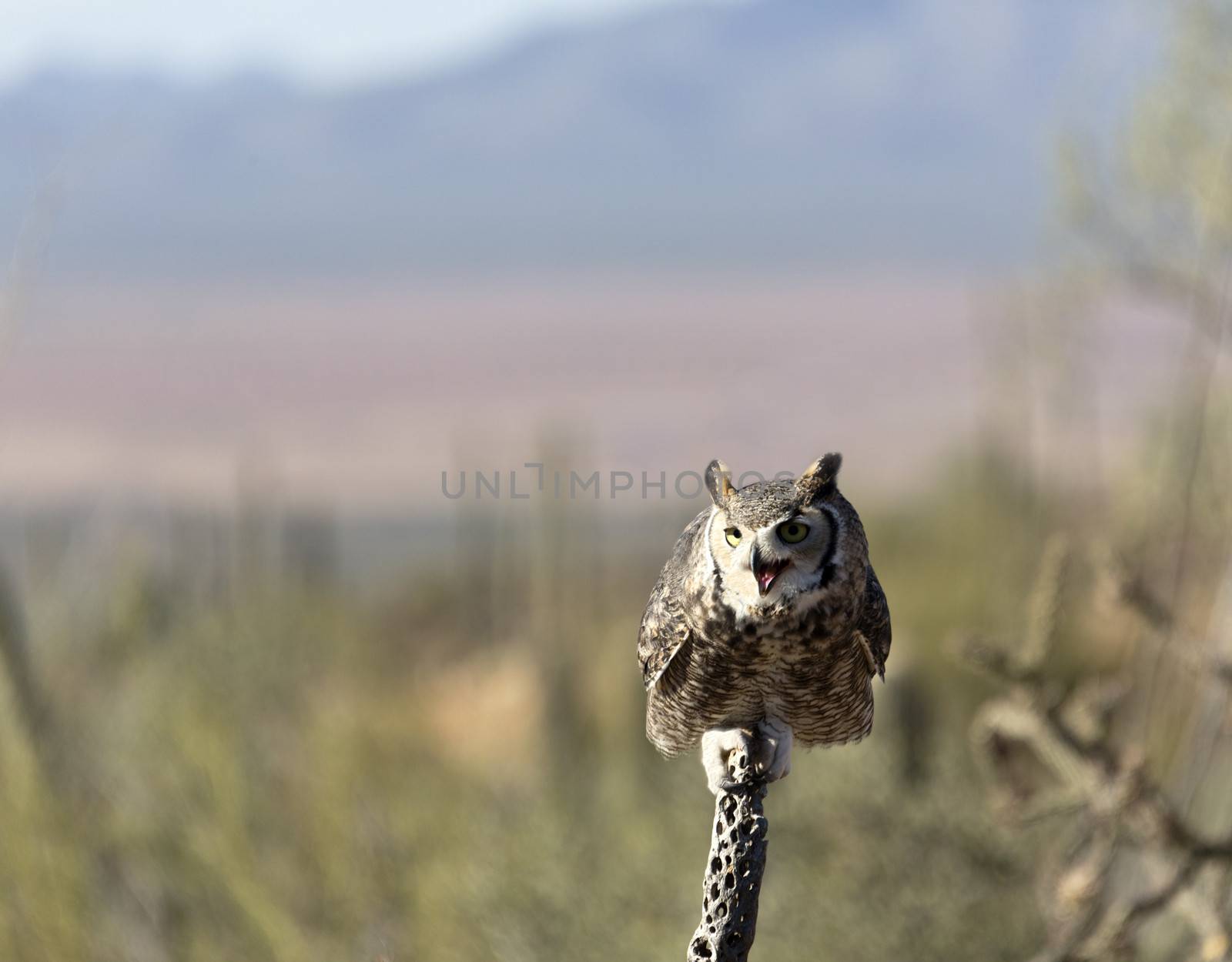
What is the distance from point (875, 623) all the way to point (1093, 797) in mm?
1718

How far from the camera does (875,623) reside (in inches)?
62.9

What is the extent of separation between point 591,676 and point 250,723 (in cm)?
787

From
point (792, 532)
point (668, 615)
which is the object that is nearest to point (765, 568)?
point (792, 532)

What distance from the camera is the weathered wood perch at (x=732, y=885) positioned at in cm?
135

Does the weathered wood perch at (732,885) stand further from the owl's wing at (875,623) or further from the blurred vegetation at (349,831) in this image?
the blurred vegetation at (349,831)

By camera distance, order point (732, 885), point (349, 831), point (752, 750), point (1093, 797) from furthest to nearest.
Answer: point (349, 831) → point (1093, 797) → point (752, 750) → point (732, 885)

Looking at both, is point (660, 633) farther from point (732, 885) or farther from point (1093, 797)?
point (1093, 797)

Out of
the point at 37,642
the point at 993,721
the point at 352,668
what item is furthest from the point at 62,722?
the point at 993,721

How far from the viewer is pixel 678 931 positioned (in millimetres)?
5363

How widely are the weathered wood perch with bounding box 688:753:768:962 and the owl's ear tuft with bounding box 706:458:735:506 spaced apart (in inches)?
13.8

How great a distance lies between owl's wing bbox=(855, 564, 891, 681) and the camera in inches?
61.5

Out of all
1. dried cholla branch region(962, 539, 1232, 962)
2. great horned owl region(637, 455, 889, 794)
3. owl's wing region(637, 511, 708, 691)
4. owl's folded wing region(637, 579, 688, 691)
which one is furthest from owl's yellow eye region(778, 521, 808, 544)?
dried cholla branch region(962, 539, 1232, 962)

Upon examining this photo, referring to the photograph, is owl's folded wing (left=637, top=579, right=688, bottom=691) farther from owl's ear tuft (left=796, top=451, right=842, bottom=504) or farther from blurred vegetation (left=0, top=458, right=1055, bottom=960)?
blurred vegetation (left=0, top=458, right=1055, bottom=960)

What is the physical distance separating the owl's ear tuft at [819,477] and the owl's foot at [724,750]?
1.21ft
